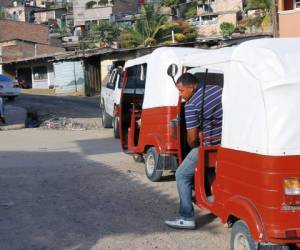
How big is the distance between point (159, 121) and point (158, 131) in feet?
0.64

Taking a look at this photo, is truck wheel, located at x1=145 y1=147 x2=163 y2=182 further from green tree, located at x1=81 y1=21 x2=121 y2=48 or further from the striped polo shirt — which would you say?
green tree, located at x1=81 y1=21 x2=121 y2=48

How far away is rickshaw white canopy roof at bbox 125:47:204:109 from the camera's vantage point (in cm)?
890

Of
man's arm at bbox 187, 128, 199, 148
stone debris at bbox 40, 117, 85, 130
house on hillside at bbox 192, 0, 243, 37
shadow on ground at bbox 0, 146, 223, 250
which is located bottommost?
stone debris at bbox 40, 117, 85, 130

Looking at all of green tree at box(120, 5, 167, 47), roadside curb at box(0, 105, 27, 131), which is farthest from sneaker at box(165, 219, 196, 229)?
green tree at box(120, 5, 167, 47)

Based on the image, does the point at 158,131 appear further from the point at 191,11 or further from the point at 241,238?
the point at 191,11

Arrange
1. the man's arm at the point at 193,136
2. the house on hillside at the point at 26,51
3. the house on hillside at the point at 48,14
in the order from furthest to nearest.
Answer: the house on hillside at the point at 48,14, the house on hillside at the point at 26,51, the man's arm at the point at 193,136

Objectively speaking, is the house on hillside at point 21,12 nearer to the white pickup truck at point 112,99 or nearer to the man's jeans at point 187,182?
the white pickup truck at point 112,99

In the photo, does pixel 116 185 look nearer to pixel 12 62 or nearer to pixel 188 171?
pixel 188 171

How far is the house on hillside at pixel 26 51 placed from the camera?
5262 centimetres

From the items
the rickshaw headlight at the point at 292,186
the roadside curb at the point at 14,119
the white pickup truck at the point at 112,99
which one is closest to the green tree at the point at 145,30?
the roadside curb at the point at 14,119

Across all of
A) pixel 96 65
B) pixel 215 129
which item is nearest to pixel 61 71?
pixel 96 65

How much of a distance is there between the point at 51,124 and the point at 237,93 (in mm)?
15182

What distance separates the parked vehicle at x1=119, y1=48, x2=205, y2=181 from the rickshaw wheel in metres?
2.60

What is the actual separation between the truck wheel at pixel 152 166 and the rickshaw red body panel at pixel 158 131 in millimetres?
134
